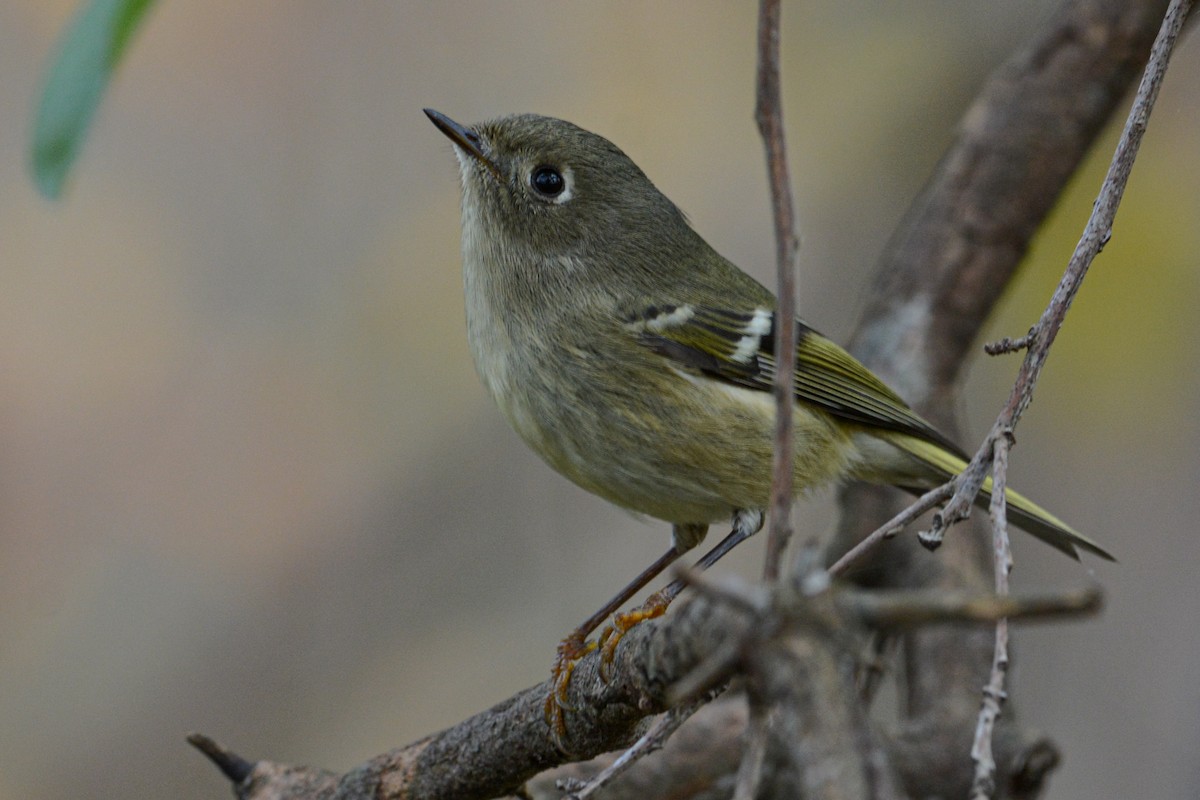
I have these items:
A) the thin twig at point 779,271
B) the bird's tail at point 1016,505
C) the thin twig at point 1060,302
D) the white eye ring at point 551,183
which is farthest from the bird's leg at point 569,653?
the thin twig at point 779,271

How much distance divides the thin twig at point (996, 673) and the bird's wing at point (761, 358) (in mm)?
823

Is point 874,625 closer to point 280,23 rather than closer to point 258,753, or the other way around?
point 258,753

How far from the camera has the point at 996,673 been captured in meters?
1.16

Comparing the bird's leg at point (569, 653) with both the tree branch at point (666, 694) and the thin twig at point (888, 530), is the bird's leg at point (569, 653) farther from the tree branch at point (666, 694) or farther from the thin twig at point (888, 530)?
the thin twig at point (888, 530)

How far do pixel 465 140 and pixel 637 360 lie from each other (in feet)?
1.95

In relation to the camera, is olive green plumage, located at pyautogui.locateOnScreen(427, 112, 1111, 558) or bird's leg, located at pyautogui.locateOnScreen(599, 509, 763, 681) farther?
olive green plumage, located at pyautogui.locateOnScreen(427, 112, 1111, 558)

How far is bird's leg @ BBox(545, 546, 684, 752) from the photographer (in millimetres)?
1825

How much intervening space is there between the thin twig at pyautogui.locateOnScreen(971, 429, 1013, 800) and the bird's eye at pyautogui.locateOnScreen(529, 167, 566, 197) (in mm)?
1198

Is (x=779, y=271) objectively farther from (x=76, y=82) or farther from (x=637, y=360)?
(x=637, y=360)

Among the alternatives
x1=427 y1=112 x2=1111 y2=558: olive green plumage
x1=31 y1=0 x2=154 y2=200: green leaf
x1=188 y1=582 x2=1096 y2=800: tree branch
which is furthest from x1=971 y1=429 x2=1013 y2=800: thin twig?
x1=31 y1=0 x2=154 y2=200: green leaf

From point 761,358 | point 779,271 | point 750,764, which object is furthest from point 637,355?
point 750,764

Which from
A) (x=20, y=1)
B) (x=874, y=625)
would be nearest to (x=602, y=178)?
(x=874, y=625)

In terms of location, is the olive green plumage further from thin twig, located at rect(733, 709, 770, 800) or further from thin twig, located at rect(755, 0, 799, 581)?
thin twig, located at rect(733, 709, 770, 800)

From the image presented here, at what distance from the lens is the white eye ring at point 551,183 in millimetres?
2377
